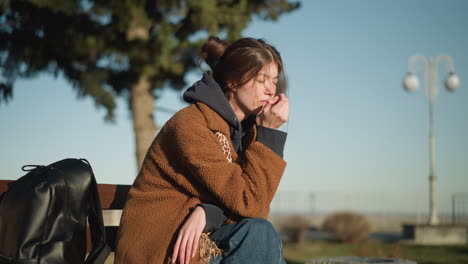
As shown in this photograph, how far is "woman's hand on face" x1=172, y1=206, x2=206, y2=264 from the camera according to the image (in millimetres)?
2156

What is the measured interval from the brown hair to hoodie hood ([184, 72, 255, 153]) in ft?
0.47

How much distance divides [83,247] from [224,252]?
64cm

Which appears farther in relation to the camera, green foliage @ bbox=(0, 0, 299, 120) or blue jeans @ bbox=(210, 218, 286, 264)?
green foliage @ bbox=(0, 0, 299, 120)

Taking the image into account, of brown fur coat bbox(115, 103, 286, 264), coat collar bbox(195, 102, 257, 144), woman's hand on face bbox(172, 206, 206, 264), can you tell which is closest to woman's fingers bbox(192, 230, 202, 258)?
woman's hand on face bbox(172, 206, 206, 264)

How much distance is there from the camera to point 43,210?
2.19m

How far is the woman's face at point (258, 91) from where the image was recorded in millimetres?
2701

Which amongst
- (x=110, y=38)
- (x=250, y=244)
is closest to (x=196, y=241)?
(x=250, y=244)

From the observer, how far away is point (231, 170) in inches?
89.1

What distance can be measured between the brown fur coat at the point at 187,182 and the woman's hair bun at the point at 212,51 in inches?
20.5

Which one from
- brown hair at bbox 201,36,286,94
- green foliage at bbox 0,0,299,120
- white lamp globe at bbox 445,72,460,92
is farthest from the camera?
white lamp globe at bbox 445,72,460,92

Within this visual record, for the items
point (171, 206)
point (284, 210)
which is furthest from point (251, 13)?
point (284, 210)

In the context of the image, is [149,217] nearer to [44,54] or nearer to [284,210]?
[44,54]

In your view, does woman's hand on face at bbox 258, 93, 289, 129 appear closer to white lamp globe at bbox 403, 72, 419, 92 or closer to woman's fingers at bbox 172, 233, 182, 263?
woman's fingers at bbox 172, 233, 182, 263

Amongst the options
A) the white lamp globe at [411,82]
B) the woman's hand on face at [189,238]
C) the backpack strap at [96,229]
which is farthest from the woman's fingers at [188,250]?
the white lamp globe at [411,82]
